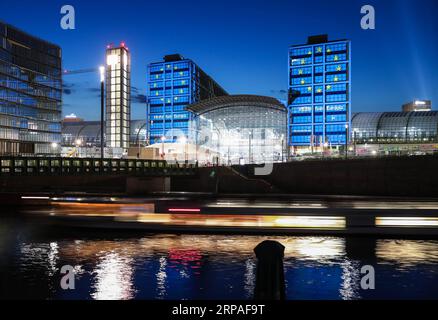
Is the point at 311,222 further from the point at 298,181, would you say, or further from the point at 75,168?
the point at 75,168

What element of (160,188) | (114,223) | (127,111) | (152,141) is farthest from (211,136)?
(114,223)

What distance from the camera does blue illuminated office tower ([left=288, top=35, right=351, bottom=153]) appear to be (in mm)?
150875

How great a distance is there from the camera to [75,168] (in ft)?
200

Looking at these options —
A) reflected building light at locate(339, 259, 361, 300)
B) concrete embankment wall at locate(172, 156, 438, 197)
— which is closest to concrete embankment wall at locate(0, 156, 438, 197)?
concrete embankment wall at locate(172, 156, 438, 197)

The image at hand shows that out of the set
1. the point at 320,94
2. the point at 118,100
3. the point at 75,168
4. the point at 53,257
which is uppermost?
the point at 320,94

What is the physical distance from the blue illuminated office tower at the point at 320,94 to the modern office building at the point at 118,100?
54.3 meters

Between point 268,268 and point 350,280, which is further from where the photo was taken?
point 350,280

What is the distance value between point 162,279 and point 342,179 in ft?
152

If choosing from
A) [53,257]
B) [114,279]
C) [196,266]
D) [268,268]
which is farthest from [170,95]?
[268,268]

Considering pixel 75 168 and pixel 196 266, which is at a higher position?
pixel 75 168

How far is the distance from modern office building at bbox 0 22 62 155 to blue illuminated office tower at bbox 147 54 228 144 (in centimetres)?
4384

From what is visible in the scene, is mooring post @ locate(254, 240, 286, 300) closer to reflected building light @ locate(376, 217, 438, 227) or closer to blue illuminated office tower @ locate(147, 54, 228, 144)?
reflected building light @ locate(376, 217, 438, 227)

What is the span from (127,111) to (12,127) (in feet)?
133
